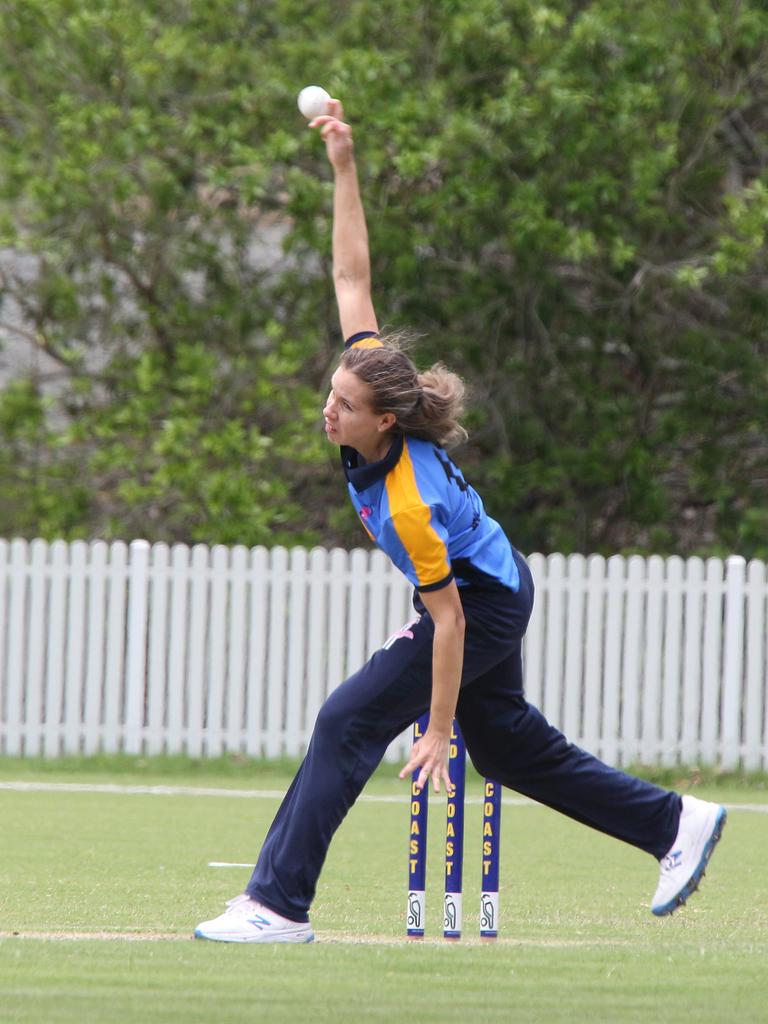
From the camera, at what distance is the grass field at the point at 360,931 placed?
4039 mm

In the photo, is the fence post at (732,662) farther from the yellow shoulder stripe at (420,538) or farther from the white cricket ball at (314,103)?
the yellow shoulder stripe at (420,538)

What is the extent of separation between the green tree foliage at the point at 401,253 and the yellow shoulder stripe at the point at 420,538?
896cm

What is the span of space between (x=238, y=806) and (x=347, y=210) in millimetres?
5599

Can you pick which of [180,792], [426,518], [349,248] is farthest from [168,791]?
[426,518]

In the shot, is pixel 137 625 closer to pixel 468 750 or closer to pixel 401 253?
pixel 401 253

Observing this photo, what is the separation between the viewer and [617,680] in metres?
12.7

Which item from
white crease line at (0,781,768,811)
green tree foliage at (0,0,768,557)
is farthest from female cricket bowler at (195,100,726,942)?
green tree foliage at (0,0,768,557)

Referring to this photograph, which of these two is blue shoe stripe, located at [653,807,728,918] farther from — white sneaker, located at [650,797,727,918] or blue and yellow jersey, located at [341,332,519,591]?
blue and yellow jersey, located at [341,332,519,591]

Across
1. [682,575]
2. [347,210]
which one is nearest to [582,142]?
[682,575]

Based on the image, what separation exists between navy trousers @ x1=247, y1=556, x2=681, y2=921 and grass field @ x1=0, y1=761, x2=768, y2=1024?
30 centimetres

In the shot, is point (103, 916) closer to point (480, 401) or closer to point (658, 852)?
point (658, 852)

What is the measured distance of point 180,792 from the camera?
11211 millimetres

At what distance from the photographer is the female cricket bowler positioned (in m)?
4.72

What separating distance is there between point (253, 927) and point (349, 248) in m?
2.12
